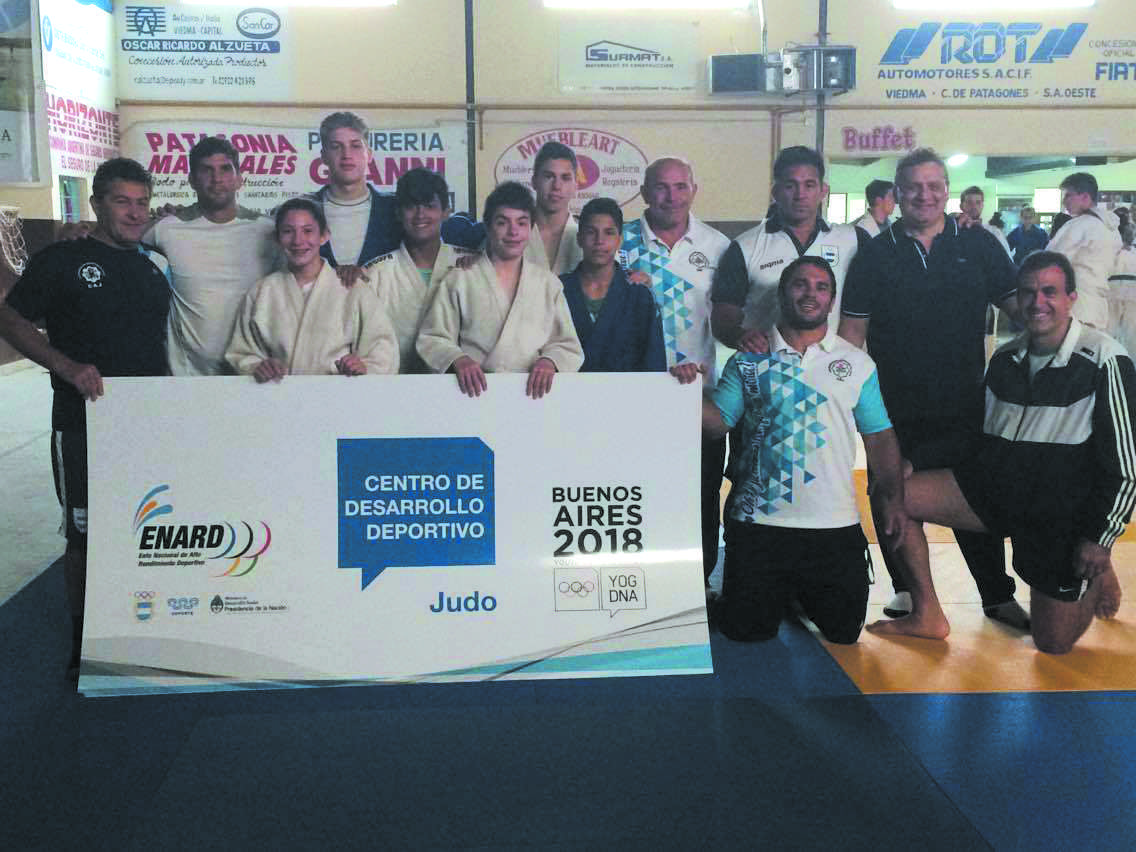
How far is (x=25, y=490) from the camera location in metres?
6.45

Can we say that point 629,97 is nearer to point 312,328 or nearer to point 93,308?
point 312,328

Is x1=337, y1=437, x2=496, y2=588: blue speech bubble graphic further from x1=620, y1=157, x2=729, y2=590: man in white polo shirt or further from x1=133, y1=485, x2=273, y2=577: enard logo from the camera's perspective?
x1=620, y1=157, x2=729, y2=590: man in white polo shirt

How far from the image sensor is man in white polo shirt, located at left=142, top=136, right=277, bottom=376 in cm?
367

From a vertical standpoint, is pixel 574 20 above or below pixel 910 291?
above

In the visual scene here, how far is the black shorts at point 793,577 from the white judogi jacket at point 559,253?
1121 millimetres

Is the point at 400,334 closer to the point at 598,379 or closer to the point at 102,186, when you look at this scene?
the point at 598,379

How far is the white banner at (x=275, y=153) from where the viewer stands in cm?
1295

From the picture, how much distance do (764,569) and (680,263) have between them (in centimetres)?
118

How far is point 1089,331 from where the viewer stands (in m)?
3.79

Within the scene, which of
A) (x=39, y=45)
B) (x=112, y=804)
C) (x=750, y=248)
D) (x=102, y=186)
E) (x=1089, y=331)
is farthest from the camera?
(x=39, y=45)

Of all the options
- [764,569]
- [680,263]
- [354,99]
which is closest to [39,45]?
[354,99]

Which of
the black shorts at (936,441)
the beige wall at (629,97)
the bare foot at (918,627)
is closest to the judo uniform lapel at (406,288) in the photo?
the black shorts at (936,441)

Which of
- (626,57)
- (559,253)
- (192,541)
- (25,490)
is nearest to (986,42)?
(626,57)

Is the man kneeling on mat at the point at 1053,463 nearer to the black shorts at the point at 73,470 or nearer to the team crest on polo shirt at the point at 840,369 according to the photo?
the team crest on polo shirt at the point at 840,369
